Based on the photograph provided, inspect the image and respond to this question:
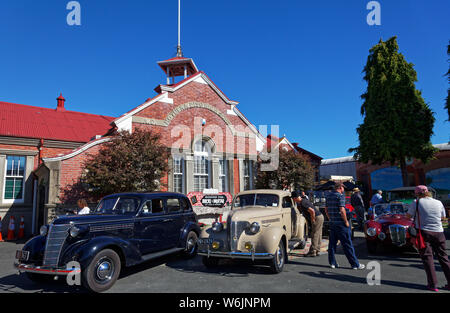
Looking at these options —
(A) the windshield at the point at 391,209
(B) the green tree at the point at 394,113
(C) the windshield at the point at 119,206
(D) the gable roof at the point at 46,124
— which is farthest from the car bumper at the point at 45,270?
(B) the green tree at the point at 394,113

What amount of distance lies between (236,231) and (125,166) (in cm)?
639

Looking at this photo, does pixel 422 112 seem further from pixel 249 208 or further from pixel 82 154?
pixel 82 154

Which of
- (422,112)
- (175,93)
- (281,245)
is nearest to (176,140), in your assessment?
(175,93)

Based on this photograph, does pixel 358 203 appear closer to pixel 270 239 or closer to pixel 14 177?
pixel 270 239

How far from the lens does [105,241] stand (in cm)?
517

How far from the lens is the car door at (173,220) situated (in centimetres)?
711

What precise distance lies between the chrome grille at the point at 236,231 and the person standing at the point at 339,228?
78.2 inches

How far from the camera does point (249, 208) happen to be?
690 centimetres

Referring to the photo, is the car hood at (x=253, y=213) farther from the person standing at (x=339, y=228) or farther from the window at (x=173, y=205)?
the window at (x=173, y=205)

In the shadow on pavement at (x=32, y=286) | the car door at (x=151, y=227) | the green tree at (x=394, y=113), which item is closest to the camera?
the shadow on pavement at (x=32, y=286)

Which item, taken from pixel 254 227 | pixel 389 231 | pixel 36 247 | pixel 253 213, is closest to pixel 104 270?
pixel 36 247

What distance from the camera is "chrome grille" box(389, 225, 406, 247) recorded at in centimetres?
694

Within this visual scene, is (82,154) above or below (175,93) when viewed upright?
below

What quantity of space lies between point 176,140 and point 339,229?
9.96 metres
